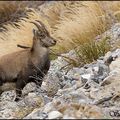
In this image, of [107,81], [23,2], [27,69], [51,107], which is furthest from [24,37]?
[23,2]

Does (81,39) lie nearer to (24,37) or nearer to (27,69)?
(24,37)

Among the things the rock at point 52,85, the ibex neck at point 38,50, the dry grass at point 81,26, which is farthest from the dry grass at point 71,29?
the rock at point 52,85

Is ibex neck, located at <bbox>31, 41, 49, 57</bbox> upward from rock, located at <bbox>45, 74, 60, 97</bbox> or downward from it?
upward

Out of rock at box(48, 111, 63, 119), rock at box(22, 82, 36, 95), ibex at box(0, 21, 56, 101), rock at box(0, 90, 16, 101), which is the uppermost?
rock at box(48, 111, 63, 119)

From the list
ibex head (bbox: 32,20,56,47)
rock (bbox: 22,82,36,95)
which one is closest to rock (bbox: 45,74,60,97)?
rock (bbox: 22,82,36,95)

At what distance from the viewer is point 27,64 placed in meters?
8.44

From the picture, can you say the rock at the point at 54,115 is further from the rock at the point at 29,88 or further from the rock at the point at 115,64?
the rock at the point at 29,88

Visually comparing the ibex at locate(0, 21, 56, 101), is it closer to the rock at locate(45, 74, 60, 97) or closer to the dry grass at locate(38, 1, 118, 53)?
the rock at locate(45, 74, 60, 97)

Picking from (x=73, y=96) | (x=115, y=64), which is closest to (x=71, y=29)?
(x=115, y=64)

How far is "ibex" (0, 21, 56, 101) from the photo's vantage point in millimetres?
8344

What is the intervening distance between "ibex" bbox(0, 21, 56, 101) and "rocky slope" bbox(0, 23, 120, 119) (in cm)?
19

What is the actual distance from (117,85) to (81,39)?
413 centimetres

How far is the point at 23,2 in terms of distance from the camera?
2044 cm

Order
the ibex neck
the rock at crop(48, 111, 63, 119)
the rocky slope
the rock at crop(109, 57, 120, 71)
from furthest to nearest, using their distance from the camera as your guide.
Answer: the ibex neck → the rock at crop(109, 57, 120, 71) → the rocky slope → the rock at crop(48, 111, 63, 119)
